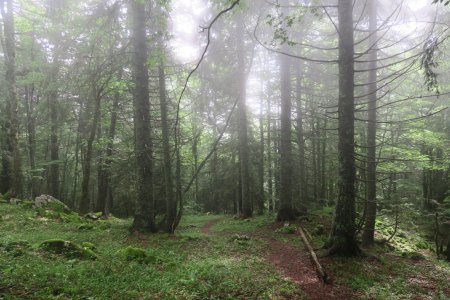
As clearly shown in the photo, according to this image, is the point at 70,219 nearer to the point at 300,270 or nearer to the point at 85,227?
the point at 85,227

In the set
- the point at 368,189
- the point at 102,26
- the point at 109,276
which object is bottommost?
the point at 109,276

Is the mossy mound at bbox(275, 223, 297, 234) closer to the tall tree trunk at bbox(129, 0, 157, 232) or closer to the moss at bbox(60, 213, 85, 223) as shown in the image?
the tall tree trunk at bbox(129, 0, 157, 232)

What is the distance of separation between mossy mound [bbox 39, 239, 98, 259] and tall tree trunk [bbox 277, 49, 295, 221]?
851cm

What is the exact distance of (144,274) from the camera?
6.43 m

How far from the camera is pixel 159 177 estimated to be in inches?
660

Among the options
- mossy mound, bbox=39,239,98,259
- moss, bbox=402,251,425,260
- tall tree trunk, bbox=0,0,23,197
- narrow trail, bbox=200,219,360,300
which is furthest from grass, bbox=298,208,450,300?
tall tree trunk, bbox=0,0,23,197

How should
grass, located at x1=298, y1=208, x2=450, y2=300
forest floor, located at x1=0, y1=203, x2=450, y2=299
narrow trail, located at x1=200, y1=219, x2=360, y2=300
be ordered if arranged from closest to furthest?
forest floor, located at x1=0, y1=203, x2=450, y2=299 < narrow trail, located at x1=200, y1=219, x2=360, y2=300 < grass, located at x1=298, y1=208, x2=450, y2=300

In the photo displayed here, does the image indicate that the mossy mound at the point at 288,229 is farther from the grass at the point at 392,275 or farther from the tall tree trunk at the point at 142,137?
the tall tree trunk at the point at 142,137

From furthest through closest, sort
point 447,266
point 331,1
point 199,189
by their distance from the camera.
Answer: point 199,189 < point 331,1 < point 447,266

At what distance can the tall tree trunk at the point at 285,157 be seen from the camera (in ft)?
44.0

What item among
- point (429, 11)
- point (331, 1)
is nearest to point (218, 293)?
point (331, 1)

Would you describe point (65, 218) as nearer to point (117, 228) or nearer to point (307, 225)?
point (117, 228)

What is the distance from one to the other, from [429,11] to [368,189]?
10848 mm

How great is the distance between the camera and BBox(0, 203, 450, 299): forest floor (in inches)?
219
